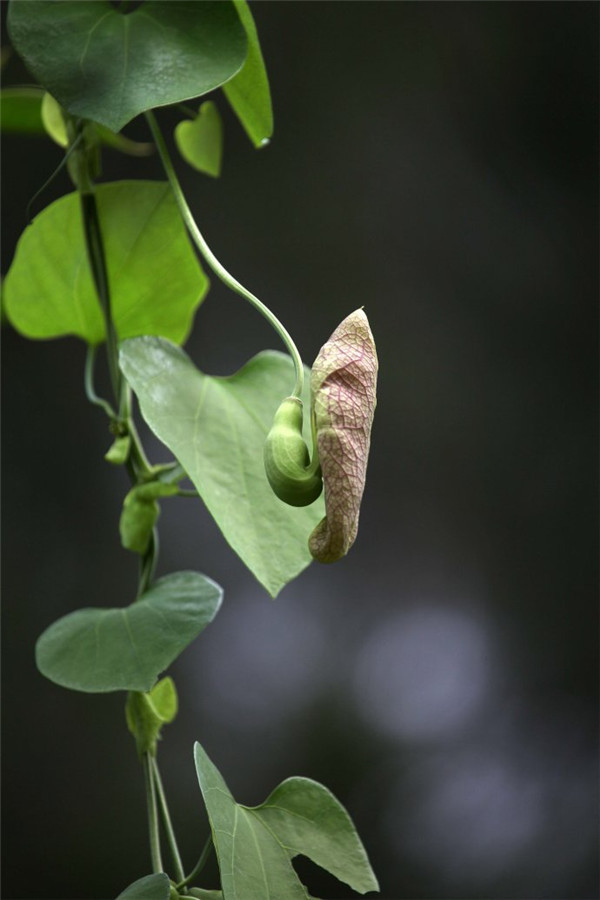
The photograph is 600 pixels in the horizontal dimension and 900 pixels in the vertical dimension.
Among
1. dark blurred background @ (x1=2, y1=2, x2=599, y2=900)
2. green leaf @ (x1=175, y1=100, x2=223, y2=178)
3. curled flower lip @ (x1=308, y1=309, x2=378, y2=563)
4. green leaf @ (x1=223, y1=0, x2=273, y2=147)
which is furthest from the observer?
dark blurred background @ (x1=2, y1=2, x2=599, y2=900)

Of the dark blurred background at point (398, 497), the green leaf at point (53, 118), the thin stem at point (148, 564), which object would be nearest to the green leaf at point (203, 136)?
the green leaf at point (53, 118)

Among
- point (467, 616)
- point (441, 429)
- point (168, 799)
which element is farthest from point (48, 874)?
point (441, 429)

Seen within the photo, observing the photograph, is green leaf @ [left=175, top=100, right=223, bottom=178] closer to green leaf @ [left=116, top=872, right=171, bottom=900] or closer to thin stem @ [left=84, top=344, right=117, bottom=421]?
thin stem @ [left=84, top=344, right=117, bottom=421]

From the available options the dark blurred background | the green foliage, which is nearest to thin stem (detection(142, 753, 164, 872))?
the green foliage

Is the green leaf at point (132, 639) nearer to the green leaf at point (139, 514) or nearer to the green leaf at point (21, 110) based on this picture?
the green leaf at point (139, 514)

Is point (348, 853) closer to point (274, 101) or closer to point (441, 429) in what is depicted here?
point (441, 429)

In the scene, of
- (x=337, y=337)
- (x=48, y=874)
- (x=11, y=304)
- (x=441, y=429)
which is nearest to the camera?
(x=337, y=337)
